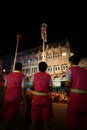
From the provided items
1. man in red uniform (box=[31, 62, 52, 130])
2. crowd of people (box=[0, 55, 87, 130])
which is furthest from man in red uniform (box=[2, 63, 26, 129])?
man in red uniform (box=[31, 62, 52, 130])

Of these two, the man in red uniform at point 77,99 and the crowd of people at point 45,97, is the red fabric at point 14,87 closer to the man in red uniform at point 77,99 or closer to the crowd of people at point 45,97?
the crowd of people at point 45,97

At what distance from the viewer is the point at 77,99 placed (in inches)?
136

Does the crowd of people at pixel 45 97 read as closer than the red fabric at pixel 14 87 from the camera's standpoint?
Yes

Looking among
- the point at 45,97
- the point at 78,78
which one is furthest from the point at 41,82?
the point at 78,78

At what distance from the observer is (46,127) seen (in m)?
3.97

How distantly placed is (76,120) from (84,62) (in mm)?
32917

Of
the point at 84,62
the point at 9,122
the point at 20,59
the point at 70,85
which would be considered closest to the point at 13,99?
the point at 9,122

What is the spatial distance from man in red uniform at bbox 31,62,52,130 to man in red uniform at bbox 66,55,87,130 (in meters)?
0.74

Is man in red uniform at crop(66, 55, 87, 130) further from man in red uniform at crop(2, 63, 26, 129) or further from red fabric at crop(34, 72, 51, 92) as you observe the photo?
man in red uniform at crop(2, 63, 26, 129)

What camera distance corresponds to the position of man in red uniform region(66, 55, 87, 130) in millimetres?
3348

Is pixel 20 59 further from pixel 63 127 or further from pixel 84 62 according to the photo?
pixel 63 127

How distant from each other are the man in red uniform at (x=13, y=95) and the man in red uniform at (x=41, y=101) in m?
0.45

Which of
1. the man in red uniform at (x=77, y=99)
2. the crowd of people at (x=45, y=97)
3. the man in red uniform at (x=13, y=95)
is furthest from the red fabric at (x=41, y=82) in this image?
the man in red uniform at (x=77, y=99)

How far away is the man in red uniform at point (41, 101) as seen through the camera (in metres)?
3.99
